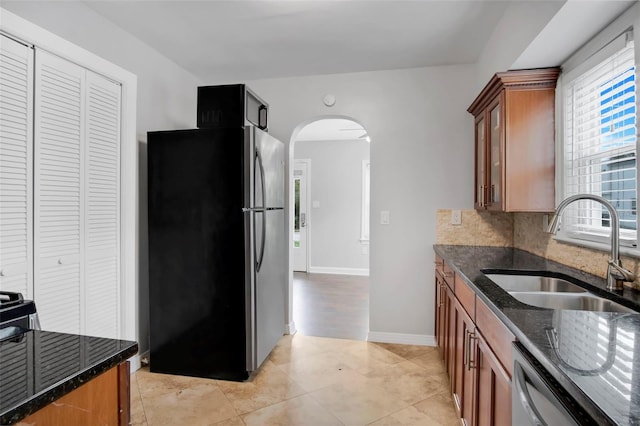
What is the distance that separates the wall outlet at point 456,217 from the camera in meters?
3.16

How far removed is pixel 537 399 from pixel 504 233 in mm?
2455

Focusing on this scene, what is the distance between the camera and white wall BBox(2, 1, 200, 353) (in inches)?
81.4

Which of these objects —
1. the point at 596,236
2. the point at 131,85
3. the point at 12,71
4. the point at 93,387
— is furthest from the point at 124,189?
the point at 596,236

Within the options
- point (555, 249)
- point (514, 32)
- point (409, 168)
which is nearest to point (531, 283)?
point (555, 249)

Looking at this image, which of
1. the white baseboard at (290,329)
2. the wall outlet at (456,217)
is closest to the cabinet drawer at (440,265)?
the wall outlet at (456,217)

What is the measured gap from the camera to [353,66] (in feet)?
10.5

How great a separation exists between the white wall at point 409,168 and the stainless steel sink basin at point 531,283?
1254mm

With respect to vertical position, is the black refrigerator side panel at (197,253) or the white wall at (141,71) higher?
the white wall at (141,71)

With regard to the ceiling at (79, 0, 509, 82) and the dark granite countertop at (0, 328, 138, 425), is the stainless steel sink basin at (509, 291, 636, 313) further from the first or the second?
the ceiling at (79, 0, 509, 82)

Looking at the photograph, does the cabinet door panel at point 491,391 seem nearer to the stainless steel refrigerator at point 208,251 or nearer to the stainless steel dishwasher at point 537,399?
the stainless steel dishwasher at point 537,399

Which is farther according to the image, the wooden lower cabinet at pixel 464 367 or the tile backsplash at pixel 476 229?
the tile backsplash at pixel 476 229

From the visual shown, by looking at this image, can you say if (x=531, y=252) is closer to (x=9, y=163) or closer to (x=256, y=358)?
(x=256, y=358)

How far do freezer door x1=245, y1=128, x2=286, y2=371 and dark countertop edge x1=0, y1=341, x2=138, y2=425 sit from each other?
5.07 feet

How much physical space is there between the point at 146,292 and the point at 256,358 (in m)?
1.05
